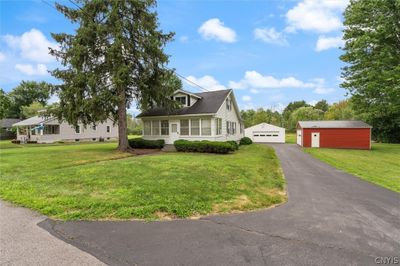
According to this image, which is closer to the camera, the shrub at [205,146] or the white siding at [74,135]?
the shrub at [205,146]

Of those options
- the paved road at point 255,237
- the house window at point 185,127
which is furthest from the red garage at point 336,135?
the paved road at point 255,237

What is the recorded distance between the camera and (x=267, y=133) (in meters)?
37.0

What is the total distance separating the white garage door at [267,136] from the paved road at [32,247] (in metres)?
35.0

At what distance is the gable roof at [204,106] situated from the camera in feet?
65.2

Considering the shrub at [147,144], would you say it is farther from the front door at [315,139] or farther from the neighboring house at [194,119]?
the front door at [315,139]

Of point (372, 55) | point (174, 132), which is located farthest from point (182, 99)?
point (372, 55)

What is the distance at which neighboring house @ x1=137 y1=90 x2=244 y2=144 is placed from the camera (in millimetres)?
19500

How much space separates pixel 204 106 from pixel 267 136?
Result: 19.3 metres

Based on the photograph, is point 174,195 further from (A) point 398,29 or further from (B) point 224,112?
(A) point 398,29

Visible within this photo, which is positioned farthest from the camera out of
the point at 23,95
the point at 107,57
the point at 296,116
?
the point at 296,116

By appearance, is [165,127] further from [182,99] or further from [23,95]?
[23,95]

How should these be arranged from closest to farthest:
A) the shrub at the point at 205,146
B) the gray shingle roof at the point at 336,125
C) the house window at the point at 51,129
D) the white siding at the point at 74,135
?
1. the shrub at the point at 205,146
2. the gray shingle roof at the point at 336,125
3. the white siding at the point at 74,135
4. the house window at the point at 51,129

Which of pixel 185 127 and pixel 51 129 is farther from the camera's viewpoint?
pixel 51 129

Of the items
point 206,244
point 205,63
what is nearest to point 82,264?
point 206,244
